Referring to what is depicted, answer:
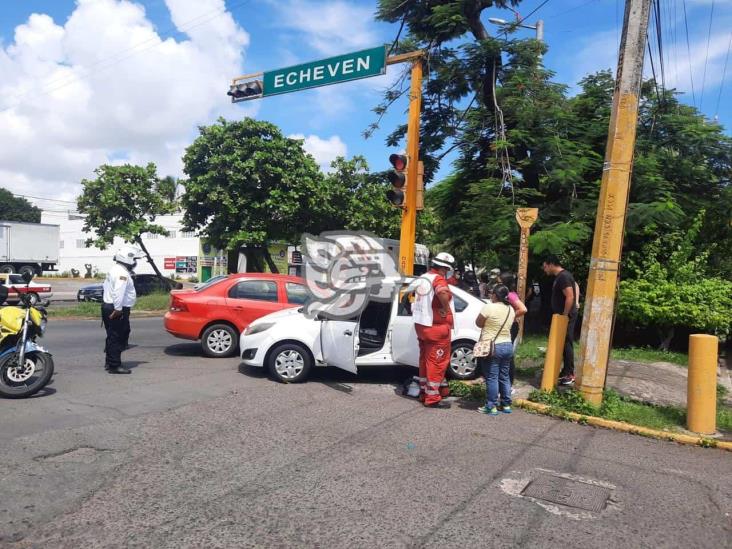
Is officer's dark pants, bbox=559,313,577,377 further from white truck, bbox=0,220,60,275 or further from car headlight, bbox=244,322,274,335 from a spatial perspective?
white truck, bbox=0,220,60,275

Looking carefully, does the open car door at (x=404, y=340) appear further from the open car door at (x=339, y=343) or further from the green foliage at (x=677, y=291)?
the green foliage at (x=677, y=291)

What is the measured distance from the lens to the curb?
5.94m

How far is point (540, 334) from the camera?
14281mm

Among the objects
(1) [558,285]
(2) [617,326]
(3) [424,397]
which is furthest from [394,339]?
(2) [617,326]

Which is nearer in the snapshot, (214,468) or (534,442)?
(214,468)

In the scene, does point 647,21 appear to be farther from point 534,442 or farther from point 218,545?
point 218,545

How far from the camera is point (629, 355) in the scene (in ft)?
36.5

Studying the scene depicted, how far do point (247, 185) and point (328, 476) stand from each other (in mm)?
18821

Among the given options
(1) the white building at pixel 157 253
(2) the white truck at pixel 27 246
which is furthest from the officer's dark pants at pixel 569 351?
(1) the white building at pixel 157 253

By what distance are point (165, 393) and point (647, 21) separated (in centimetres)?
721

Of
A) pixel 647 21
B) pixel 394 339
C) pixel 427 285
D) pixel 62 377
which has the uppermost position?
pixel 647 21

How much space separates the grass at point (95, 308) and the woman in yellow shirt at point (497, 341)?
1455cm

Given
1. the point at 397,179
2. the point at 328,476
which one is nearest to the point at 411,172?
the point at 397,179

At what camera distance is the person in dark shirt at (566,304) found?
8.04m
